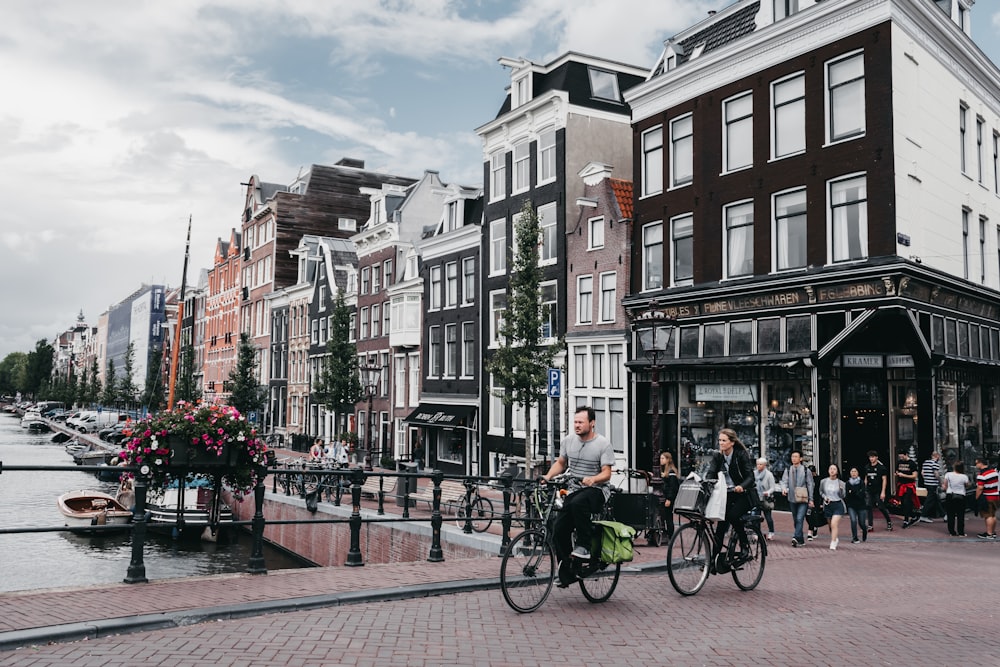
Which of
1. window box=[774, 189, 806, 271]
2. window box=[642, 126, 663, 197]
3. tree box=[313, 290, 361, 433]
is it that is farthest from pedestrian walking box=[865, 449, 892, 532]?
tree box=[313, 290, 361, 433]

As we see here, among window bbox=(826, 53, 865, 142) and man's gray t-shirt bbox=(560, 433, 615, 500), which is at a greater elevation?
window bbox=(826, 53, 865, 142)

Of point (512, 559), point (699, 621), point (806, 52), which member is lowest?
point (699, 621)

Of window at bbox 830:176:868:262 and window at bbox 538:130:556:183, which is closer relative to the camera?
window at bbox 830:176:868:262

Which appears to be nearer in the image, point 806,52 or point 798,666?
point 798,666

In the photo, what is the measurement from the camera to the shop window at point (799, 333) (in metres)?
22.6

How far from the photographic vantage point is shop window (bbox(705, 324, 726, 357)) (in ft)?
82.4

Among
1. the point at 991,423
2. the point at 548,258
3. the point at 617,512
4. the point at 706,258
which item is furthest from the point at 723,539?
the point at 548,258

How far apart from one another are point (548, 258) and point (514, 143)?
18.7ft

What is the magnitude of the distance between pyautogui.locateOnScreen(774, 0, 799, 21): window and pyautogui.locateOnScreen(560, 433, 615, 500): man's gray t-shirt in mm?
19554

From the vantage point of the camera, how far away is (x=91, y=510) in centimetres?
2884

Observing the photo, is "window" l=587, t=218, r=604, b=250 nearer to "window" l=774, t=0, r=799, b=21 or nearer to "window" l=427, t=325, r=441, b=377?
"window" l=774, t=0, r=799, b=21

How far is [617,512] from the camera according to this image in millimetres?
10328

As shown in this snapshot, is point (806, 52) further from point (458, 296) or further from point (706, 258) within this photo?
point (458, 296)

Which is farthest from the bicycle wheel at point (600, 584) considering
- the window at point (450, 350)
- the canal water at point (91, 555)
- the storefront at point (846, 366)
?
the window at point (450, 350)
